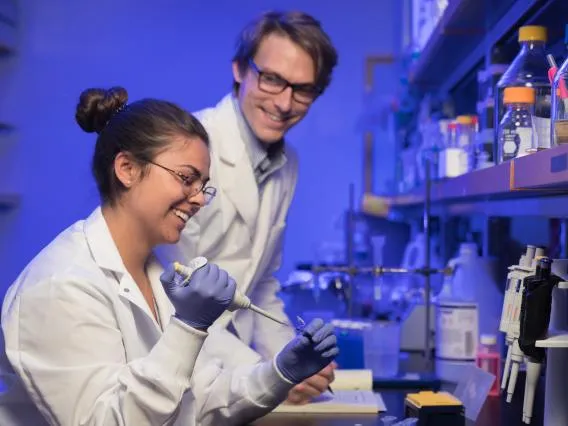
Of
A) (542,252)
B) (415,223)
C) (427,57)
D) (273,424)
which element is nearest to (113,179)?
(273,424)

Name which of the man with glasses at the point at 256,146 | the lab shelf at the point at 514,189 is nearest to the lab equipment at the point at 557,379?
the lab shelf at the point at 514,189

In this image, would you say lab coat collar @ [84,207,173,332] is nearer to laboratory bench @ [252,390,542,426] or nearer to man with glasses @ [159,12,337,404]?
laboratory bench @ [252,390,542,426]

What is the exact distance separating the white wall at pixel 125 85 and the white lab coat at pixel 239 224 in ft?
9.74

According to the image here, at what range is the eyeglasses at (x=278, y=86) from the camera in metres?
2.24

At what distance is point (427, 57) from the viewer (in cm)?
303

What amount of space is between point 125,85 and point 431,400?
3967 mm

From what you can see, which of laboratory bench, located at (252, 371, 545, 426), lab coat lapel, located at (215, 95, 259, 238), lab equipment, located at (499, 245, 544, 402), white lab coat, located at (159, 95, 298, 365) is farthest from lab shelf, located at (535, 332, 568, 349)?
lab coat lapel, located at (215, 95, 259, 238)

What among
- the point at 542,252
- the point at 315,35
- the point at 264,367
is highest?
the point at 315,35

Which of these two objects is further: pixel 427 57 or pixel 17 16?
pixel 17 16

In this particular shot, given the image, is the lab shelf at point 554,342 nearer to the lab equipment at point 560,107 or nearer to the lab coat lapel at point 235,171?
the lab equipment at point 560,107

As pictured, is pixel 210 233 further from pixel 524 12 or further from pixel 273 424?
pixel 524 12

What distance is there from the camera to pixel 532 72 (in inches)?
71.6

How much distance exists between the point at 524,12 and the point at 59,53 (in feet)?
12.8

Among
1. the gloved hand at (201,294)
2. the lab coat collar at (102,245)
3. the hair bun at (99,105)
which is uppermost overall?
the hair bun at (99,105)
